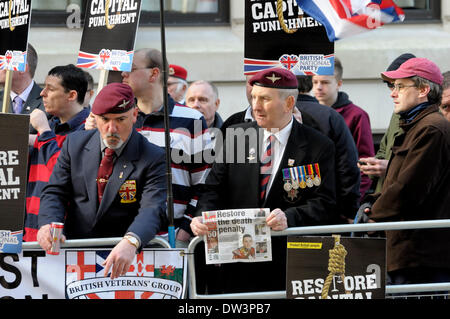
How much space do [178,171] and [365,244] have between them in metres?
1.59

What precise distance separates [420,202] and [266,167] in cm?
100

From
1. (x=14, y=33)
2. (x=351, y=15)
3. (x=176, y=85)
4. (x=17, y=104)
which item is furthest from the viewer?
(x=176, y=85)

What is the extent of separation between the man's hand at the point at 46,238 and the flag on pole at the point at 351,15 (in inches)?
91.3

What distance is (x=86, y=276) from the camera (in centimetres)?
617

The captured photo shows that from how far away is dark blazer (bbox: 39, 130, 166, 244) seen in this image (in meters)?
6.32

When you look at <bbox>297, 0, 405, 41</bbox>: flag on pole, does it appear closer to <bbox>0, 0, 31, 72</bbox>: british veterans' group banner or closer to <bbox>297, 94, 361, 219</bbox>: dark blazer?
<bbox>297, 94, 361, 219</bbox>: dark blazer

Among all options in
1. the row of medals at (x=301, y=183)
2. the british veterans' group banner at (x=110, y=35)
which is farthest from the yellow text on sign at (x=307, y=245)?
the british veterans' group banner at (x=110, y=35)

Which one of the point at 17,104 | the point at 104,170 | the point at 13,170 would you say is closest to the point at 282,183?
the point at 104,170

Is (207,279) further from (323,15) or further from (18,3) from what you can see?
(18,3)

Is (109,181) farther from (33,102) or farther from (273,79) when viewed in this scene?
(33,102)

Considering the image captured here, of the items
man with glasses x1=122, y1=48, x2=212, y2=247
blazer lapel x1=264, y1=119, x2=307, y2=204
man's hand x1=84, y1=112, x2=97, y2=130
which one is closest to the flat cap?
blazer lapel x1=264, y1=119, x2=307, y2=204

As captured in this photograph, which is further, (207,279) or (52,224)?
(207,279)
